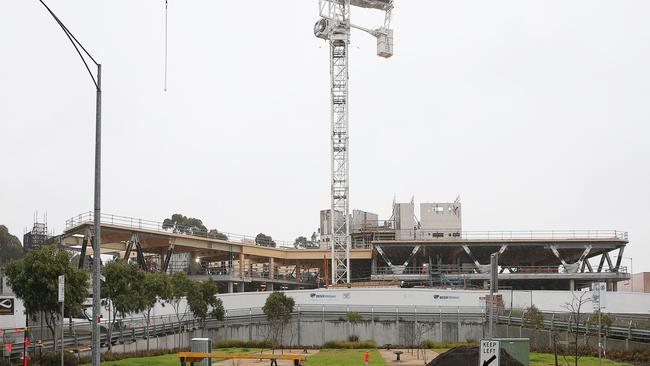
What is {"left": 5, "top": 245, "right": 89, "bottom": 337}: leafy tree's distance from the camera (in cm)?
3425

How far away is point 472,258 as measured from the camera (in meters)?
88.8

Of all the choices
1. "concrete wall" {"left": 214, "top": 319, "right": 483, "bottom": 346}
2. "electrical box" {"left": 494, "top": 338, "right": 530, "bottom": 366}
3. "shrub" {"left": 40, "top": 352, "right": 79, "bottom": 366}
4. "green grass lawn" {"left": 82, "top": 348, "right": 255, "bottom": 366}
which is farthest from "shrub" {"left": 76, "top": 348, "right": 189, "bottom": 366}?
"electrical box" {"left": 494, "top": 338, "right": 530, "bottom": 366}

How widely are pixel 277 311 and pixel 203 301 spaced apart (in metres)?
5.50

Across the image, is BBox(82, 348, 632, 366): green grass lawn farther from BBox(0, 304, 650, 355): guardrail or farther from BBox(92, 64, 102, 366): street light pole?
BBox(92, 64, 102, 366): street light pole

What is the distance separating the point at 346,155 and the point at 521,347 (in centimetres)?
7211

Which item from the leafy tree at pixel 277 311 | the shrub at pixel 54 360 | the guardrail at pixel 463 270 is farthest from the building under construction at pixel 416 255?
the shrub at pixel 54 360

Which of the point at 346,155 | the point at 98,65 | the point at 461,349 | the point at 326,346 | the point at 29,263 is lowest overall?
the point at 326,346

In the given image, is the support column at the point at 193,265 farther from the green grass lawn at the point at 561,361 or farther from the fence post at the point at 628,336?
the fence post at the point at 628,336

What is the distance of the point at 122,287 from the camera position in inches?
1694

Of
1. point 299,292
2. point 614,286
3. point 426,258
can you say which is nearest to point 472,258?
point 426,258

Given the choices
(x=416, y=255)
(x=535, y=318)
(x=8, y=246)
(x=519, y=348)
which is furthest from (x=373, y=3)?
(x=519, y=348)

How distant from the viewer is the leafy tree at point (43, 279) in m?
34.2

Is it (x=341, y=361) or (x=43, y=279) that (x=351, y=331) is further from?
(x=43, y=279)

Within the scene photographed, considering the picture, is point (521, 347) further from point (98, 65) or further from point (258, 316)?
point (258, 316)
